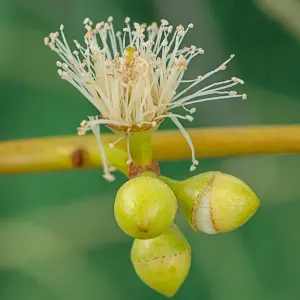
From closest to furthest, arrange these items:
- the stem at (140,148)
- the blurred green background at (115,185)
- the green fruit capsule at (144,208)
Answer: the green fruit capsule at (144,208), the stem at (140,148), the blurred green background at (115,185)

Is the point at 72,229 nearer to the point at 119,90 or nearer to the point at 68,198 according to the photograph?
the point at 68,198

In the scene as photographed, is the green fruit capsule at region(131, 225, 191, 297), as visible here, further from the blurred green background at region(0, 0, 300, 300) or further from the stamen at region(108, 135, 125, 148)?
the blurred green background at region(0, 0, 300, 300)

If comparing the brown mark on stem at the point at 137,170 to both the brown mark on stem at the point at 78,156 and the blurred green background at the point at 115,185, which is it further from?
the blurred green background at the point at 115,185

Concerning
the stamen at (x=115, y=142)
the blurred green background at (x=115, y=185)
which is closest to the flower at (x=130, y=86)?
the stamen at (x=115, y=142)

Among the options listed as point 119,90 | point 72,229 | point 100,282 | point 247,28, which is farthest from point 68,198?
point 119,90

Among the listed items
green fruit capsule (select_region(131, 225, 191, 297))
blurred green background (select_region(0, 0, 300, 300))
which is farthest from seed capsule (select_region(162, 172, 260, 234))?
blurred green background (select_region(0, 0, 300, 300))

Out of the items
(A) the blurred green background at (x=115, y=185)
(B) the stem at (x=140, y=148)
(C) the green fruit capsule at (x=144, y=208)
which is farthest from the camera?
(A) the blurred green background at (x=115, y=185)
